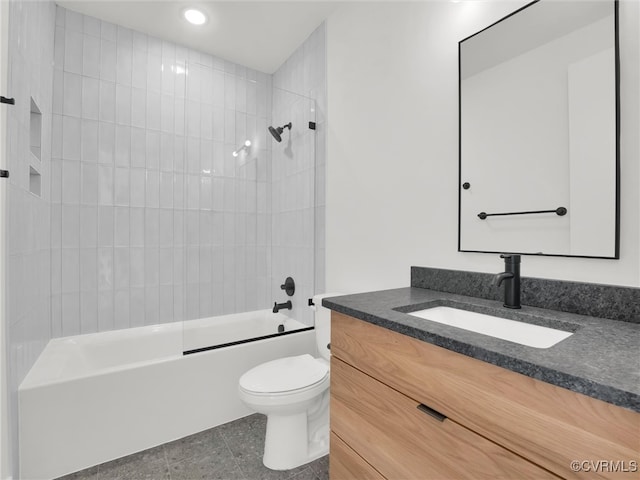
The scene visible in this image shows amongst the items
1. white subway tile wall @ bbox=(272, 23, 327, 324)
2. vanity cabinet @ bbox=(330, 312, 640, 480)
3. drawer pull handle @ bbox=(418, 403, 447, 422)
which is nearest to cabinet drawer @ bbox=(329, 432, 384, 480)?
vanity cabinet @ bbox=(330, 312, 640, 480)

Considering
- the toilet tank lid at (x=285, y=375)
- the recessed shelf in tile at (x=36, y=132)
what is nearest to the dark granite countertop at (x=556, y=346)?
the toilet tank lid at (x=285, y=375)

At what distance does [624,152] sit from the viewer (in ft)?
3.07

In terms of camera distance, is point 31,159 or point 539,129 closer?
point 539,129

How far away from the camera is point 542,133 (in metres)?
1.12

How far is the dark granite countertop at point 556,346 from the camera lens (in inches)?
20.5

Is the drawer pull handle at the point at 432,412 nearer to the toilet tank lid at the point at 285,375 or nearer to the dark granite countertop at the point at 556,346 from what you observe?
the dark granite countertop at the point at 556,346

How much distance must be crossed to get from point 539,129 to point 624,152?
0.26m

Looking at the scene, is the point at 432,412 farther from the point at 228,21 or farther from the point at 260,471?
the point at 228,21

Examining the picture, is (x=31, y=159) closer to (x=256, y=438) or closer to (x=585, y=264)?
(x=256, y=438)

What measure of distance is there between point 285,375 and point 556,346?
1247mm

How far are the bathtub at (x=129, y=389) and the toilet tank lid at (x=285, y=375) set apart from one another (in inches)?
16.3

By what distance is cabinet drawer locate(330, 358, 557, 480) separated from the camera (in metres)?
0.68

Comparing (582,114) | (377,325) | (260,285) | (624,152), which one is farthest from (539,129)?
(260,285)

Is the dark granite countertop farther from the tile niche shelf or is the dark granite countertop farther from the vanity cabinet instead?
the tile niche shelf
